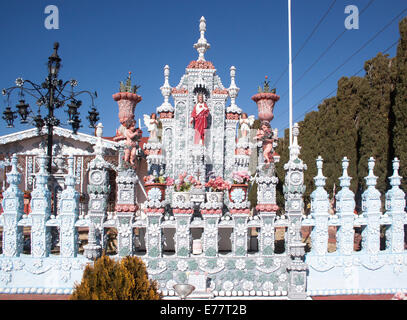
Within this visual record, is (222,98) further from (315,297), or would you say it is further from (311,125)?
(311,125)

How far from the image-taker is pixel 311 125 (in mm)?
24188

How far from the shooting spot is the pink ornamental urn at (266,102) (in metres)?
9.85

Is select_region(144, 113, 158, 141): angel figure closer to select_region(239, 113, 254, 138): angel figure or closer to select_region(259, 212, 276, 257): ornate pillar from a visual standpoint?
select_region(239, 113, 254, 138): angel figure

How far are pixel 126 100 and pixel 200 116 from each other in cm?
243

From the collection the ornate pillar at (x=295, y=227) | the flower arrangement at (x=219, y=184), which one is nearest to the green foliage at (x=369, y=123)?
the ornate pillar at (x=295, y=227)

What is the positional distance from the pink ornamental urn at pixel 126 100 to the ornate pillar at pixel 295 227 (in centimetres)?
468

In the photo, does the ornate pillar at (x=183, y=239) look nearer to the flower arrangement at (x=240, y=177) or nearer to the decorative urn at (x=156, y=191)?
the decorative urn at (x=156, y=191)

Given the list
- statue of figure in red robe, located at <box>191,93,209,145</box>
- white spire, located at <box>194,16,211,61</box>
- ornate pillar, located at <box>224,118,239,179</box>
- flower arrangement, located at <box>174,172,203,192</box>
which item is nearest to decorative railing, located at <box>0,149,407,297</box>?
flower arrangement, located at <box>174,172,203,192</box>

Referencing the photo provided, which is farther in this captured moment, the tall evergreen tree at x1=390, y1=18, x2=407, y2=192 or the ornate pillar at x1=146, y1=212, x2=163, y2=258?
the tall evergreen tree at x1=390, y1=18, x2=407, y2=192

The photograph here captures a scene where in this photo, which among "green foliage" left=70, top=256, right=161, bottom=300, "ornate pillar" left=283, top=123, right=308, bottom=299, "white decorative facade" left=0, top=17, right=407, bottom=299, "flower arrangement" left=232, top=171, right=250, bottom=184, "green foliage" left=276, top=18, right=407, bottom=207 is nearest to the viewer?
"green foliage" left=70, top=256, right=161, bottom=300

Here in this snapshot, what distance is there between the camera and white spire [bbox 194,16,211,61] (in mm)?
11836

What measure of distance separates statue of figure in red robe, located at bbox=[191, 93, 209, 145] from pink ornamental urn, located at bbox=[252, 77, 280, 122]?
186cm

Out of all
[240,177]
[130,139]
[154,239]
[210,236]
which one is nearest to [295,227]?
[240,177]
